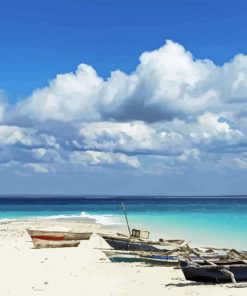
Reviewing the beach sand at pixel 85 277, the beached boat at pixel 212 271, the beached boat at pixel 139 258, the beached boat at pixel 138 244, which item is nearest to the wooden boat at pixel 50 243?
the beach sand at pixel 85 277

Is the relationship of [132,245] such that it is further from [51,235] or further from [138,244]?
[51,235]

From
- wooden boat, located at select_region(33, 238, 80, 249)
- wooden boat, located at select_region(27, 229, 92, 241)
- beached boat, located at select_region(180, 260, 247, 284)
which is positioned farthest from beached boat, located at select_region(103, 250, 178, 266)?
wooden boat, located at select_region(27, 229, 92, 241)

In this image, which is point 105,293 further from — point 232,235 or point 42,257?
point 232,235

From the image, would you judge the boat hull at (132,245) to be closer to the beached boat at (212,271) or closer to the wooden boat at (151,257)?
the wooden boat at (151,257)

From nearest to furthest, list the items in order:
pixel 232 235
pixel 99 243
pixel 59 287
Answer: pixel 59 287
pixel 99 243
pixel 232 235

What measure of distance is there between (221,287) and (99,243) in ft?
51.0

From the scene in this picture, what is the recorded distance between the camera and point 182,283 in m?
18.7

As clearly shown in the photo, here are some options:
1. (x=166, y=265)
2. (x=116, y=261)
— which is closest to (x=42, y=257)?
(x=116, y=261)

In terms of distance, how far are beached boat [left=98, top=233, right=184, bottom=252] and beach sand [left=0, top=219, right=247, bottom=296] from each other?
88cm

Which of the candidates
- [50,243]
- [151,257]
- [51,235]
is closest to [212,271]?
[151,257]

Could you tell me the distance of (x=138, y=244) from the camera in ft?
84.7

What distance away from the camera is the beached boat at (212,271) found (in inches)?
723

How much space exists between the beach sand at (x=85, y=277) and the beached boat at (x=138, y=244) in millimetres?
882

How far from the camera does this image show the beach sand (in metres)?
17.3
